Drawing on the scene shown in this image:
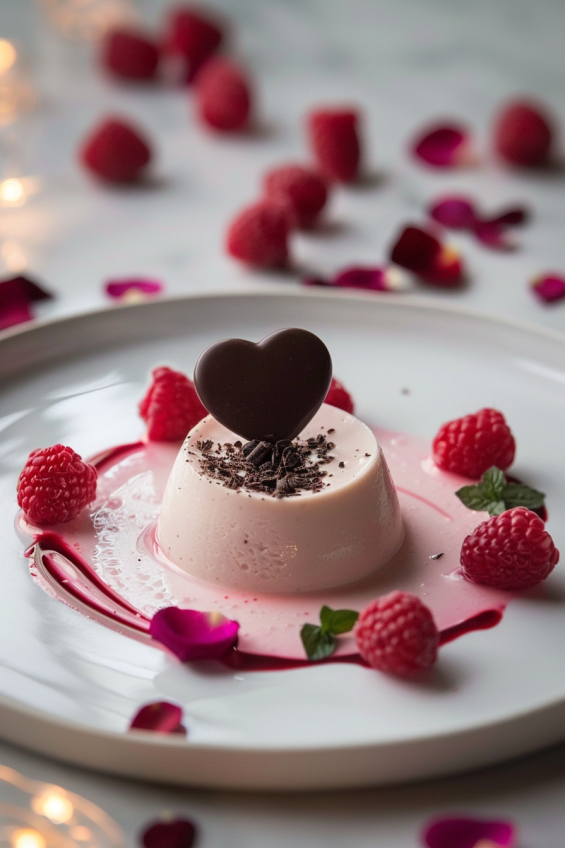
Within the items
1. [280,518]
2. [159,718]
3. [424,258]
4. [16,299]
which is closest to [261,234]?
[424,258]

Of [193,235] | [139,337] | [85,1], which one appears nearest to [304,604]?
[139,337]

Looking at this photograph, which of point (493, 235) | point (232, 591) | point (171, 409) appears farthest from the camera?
point (493, 235)

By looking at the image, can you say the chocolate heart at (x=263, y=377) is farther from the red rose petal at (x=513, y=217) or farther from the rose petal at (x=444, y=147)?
the rose petal at (x=444, y=147)

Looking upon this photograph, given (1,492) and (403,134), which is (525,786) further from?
(403,134)

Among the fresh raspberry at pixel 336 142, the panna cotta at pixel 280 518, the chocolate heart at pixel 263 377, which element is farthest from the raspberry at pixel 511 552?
the fresh raspberry at pixel 336 142

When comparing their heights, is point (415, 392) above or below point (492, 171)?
below

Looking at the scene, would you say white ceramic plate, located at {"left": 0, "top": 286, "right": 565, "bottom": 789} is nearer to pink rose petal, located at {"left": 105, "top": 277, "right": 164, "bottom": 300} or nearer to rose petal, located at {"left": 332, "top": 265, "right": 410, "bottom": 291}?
pink rose petal, located at {"left": 105, "top": 277, "right": 164, "bottom": 300}

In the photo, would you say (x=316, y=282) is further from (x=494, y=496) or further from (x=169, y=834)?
(x=169, y=834)
